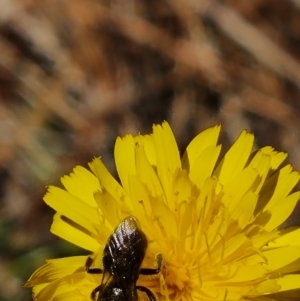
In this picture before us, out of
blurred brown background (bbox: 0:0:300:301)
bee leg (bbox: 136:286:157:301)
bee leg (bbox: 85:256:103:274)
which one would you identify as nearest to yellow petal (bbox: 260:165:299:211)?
bee leg (bbox: 136:286:157:301)

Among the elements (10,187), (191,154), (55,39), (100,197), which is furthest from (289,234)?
(55,39)

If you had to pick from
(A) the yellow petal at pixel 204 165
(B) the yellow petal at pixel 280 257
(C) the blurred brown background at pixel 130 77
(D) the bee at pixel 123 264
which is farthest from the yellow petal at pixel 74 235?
(C) the blurred brown background at pixel 130 77

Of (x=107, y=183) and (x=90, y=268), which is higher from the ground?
(x=107, y=183)

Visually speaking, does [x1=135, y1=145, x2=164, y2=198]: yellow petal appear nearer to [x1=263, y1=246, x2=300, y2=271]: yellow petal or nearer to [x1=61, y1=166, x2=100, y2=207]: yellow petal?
[x1=61, y1=166, x2=100, y2=207]: yellow petal

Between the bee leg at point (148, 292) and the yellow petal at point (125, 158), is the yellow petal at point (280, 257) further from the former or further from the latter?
the yellow petal at point (125, 158)

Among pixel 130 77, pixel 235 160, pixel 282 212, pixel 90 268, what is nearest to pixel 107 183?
pixel 90 268

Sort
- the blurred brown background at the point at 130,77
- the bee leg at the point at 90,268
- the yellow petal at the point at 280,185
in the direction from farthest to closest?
the blurred brown background at the point at 130,77 < the yellow petal at the point at 280,185 < the bee leg at the point at 90,268

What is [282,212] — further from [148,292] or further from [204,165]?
[148,292]
